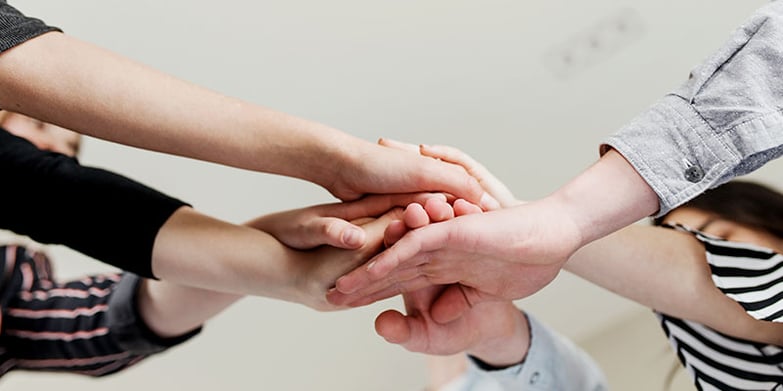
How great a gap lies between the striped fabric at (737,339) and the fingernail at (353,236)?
40 centimetres

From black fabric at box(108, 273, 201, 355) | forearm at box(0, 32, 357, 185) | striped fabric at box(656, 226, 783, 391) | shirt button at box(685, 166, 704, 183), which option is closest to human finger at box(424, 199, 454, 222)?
forearm at box(0, 32, 357, 185)

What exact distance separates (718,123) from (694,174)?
49 millimetres

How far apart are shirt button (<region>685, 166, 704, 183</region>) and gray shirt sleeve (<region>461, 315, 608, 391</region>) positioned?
0.40 m

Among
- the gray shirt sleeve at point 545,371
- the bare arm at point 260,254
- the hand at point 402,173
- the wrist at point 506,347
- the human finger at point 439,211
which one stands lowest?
the gray shirt sleeve at point 545,371

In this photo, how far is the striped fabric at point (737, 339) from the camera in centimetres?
90

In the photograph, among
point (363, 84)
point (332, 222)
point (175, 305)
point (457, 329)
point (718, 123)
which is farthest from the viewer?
point (363, 84)

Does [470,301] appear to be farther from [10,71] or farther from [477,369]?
[10,71]

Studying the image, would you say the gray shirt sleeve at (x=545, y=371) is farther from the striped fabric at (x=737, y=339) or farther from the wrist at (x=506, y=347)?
the striped fabric at (x=737, y=339)

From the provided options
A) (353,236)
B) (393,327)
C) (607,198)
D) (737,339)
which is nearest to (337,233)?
(353,236)

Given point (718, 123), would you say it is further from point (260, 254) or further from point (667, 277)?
point (260, 254)

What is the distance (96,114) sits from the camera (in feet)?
2.61

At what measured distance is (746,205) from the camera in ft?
3.71

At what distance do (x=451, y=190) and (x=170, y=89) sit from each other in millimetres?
293

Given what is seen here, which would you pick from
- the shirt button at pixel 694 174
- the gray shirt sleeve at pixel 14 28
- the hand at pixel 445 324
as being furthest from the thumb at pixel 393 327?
the gray shirt sleeve at pixel 14 28
